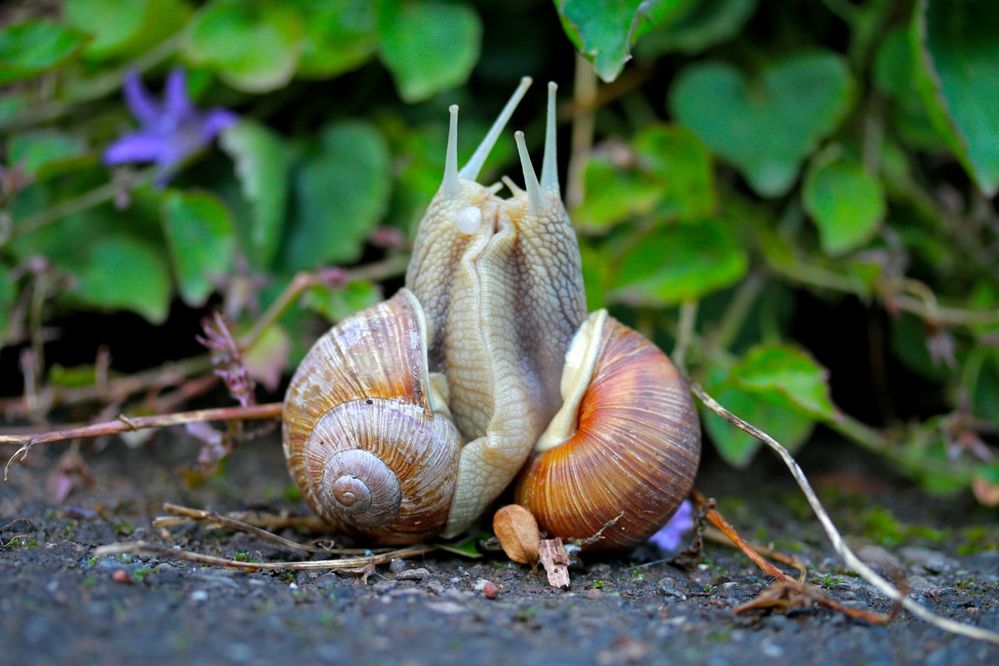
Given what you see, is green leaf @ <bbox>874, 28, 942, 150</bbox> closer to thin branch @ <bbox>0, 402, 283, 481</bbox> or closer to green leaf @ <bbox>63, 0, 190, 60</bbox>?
thin branch @ <bbox>0, 402, 283, 481</bbox>

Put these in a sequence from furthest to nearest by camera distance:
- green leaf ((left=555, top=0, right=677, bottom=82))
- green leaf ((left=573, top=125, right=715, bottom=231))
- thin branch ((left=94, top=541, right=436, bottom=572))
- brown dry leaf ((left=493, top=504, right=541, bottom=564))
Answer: green leaf ((left=573, top=125, right=715, bottom=231)) → green leaf ((left=555, top=0, right=677, bottom=82)) → brown dry leaf ((left=493, top=504, right=541, bottom=564)) → thin branch ((left=94, top=541, right=436, bottom=572))

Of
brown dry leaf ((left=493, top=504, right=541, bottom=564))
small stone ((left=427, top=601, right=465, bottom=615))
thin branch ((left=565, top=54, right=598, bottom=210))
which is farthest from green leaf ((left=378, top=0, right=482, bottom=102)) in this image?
small stone ((left=427, top=601, right=465, bottom=615))

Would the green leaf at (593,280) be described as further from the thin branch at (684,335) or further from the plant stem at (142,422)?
the plant stem at (142,422)

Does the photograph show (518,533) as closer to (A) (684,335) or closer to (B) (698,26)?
(A) (684,335)

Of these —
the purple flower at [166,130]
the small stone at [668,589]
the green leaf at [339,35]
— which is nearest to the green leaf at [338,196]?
the green leaf at [339,35]

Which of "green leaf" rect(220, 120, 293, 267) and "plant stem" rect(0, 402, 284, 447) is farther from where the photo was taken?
"green leaf" rect(220, 120, 293, 267)

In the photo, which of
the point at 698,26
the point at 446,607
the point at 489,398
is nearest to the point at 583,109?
the point at 698,26

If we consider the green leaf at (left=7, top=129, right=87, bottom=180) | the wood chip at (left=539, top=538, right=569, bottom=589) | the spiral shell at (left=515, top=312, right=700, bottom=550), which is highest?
the green leaf at (left=7, top=129, right=87, bottom=180)
